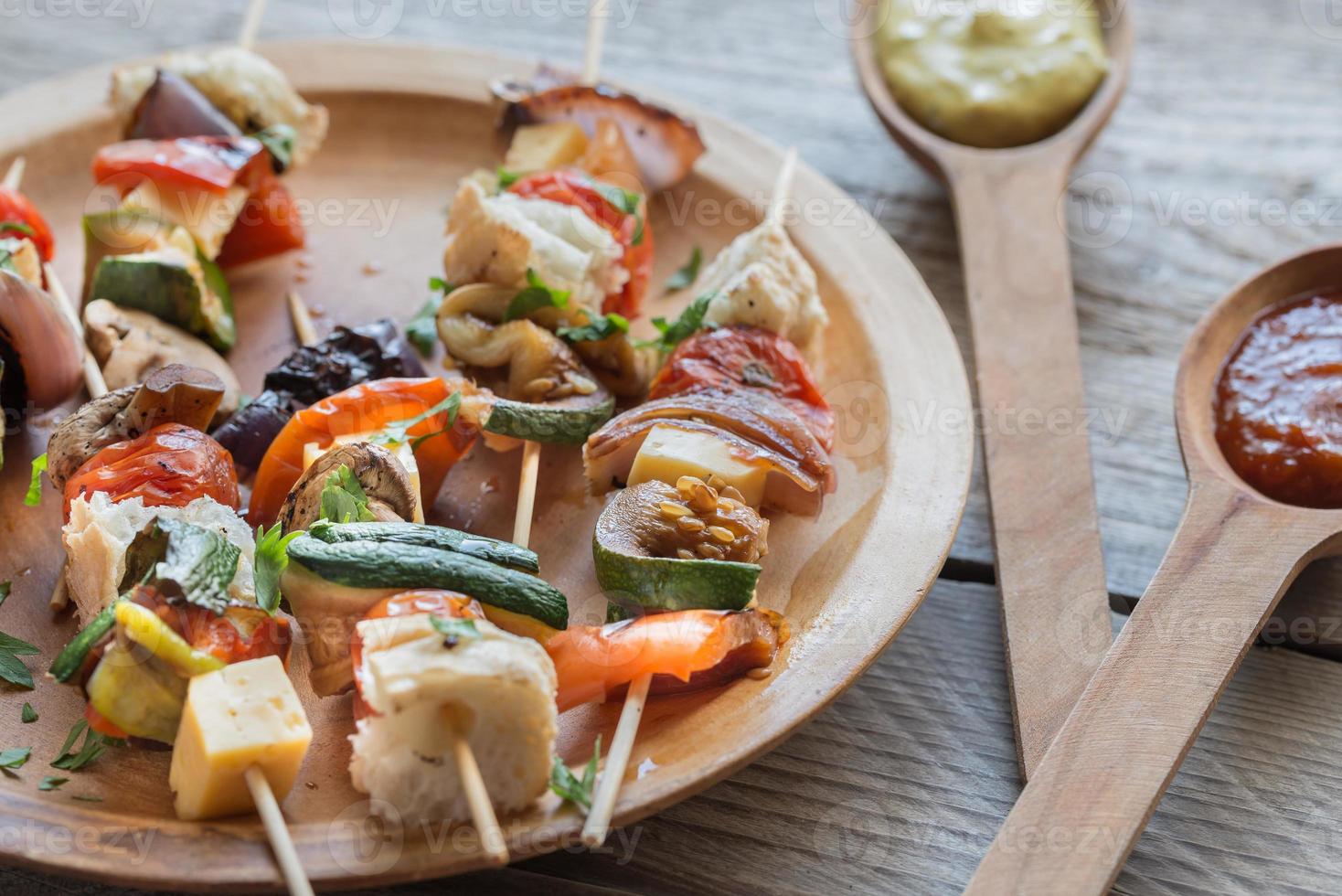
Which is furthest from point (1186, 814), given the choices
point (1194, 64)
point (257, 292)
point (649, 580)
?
point (1194, 64)

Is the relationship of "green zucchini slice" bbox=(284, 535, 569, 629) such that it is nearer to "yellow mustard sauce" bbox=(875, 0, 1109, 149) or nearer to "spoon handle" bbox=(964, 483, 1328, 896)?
"spoon handle" bbox=(964, 483, 1328, 896)

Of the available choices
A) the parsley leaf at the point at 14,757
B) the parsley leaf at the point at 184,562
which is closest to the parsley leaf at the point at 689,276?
the parsley leaf at the point at 184,562

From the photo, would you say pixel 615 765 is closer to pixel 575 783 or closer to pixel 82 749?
pixel 575 783

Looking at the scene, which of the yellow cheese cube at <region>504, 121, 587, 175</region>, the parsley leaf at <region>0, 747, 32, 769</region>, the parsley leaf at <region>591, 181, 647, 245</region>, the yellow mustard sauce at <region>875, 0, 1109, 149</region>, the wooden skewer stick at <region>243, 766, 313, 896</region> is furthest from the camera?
the yellow mustard sauce at <region>875, 0, 1109, 149</region>

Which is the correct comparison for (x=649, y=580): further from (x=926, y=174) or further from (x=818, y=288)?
(x=926, y=174)

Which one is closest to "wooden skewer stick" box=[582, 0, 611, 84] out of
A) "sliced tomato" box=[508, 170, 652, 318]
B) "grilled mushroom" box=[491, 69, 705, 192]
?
"grilled mushroom" box=[491, 69, 705, 192]
